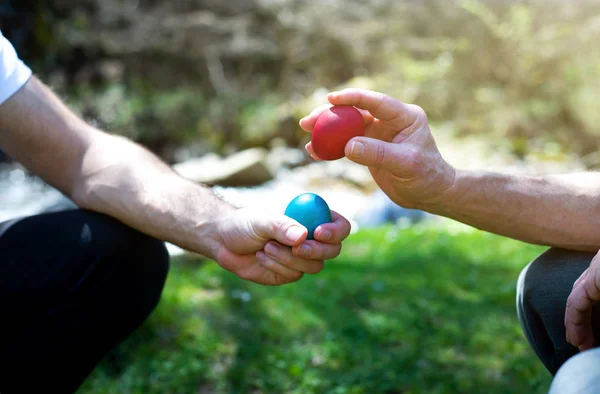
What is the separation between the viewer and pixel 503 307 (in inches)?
136

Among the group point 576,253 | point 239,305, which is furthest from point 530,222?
point 239,305

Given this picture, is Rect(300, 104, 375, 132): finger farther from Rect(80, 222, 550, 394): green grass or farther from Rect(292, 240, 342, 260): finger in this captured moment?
Rect(80, 222, 550, 394): green grass

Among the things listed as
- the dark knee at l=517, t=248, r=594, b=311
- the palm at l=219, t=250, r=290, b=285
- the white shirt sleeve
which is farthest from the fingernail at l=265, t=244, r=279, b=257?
the white shirt sleeve

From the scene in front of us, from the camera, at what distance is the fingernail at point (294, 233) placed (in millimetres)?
1561

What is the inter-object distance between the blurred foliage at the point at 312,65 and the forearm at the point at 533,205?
7.82 metres

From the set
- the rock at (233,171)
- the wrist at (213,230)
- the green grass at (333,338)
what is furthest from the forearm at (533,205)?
the rock at (233,171)

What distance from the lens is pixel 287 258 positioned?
1656 mm

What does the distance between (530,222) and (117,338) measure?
1.26 m

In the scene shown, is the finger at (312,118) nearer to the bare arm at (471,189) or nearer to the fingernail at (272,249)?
A: the bare arm at (471,189)

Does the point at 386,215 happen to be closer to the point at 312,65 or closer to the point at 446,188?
the point at 446,188

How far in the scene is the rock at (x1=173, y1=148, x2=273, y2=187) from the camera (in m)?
8.21

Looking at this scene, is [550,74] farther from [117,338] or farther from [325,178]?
[117,338]

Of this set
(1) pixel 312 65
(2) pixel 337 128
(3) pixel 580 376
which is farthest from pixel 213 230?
(1) pixel 312 65

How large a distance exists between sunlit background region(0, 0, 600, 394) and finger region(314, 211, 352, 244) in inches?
41.0
